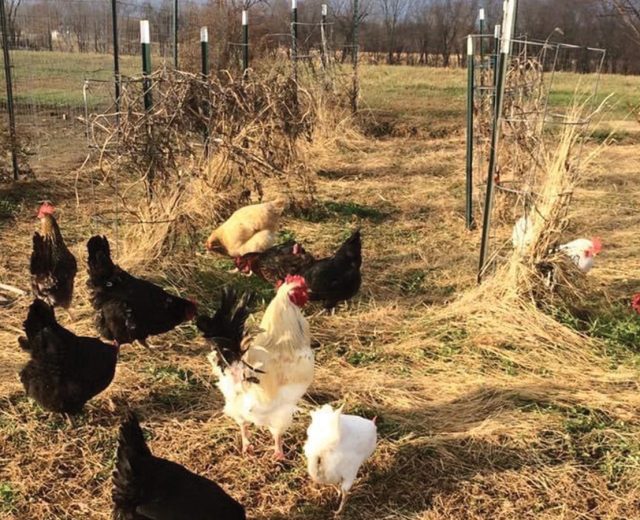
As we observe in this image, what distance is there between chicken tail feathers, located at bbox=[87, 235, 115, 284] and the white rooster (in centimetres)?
144

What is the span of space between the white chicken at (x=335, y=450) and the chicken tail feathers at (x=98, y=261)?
80.9 inches

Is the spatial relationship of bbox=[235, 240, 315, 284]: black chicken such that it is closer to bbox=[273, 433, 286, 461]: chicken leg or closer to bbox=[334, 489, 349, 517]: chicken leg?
bbox=[273, 433, 286, 461]: chicken leg

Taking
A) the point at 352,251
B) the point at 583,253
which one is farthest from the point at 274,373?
the point at 583,253

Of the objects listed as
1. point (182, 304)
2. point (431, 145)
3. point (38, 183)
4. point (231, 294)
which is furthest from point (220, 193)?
point (431, 145)

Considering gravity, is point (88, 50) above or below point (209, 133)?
above

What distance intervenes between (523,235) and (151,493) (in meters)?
3.70

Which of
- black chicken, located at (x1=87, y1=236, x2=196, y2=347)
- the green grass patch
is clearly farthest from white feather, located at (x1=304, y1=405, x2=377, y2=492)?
the green grass patch

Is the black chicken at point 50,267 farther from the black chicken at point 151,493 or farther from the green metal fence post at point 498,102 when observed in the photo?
the green metal fence post at point 498,102

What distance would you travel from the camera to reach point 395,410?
381 centimetres

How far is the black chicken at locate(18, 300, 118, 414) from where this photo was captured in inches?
131

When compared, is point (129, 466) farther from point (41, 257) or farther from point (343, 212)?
point (343, 212)

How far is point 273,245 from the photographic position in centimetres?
606

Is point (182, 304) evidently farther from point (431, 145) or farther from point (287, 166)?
point (431, 145)

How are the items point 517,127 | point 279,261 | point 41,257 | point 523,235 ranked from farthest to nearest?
point 517,127
point 279,261
point 523,235
point 41,257
